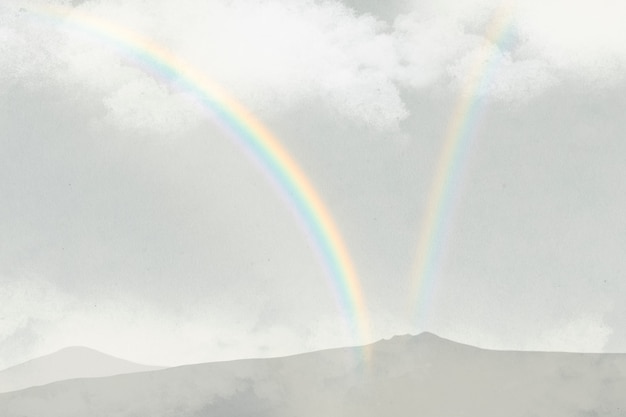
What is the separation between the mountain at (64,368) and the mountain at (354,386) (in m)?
0.07

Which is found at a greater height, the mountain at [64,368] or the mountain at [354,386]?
the mountain at [64,368]

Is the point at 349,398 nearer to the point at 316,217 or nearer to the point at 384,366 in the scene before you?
the point at 384,366

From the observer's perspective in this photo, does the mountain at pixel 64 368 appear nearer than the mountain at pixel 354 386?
No

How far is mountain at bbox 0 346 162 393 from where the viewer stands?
17.9 ft

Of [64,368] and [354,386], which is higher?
[64,368]

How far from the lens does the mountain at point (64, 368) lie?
5.47m

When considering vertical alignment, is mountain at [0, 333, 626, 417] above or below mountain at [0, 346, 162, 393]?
below

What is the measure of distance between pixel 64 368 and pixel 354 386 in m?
2.55

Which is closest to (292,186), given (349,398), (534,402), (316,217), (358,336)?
(316,217)

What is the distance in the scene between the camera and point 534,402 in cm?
515

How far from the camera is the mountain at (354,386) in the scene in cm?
519

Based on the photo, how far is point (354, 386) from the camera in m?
5.45

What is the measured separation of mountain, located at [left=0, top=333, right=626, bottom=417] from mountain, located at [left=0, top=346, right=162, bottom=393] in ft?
0.23

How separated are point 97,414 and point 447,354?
3.04 meters
